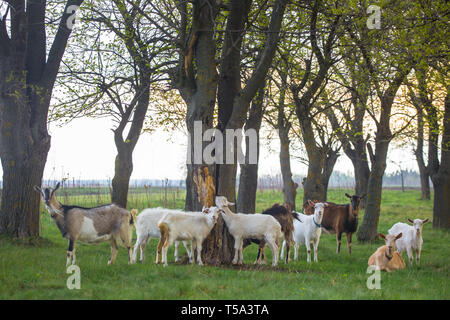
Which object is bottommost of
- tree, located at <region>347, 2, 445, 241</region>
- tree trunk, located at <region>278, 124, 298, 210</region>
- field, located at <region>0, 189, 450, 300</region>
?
field, located at <region>0, 189, 450, 300</region>

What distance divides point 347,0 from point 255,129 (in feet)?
20.1

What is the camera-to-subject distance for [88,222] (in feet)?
32.9

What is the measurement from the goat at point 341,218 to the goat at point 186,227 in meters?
5.77

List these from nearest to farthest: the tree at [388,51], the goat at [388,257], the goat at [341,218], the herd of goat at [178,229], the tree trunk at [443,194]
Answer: the herd of goat at [178,229] → the goat at [388,257] → the tree at [388,51] → the goat at [341,218] → the tree trunk at [443,194]

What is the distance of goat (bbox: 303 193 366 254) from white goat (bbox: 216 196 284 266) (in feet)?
15.1

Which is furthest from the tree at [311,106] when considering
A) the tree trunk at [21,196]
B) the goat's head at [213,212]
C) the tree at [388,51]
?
the tree trunk at [21,196]

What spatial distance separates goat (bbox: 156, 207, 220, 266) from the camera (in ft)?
33.9

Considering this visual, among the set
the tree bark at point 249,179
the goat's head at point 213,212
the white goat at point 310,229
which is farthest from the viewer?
Result: the tree bark at point 249,179

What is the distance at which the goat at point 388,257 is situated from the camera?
1118cm
